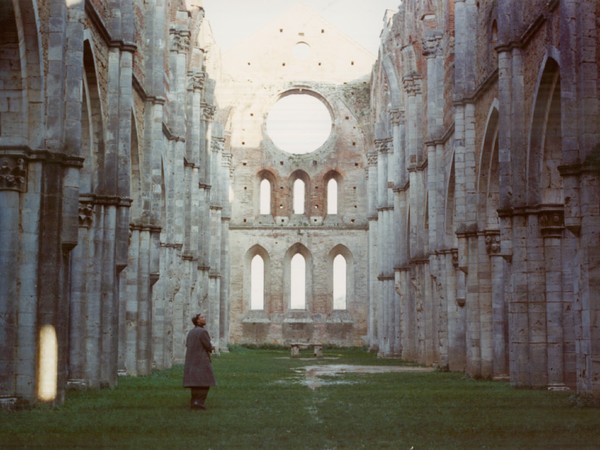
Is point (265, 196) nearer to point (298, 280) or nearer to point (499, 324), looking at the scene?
point (298, 280)

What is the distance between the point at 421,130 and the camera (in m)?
34.4

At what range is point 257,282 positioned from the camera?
51.7 meters

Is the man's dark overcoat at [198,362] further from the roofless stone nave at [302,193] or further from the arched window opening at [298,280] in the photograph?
the arched window opening at [298,280]

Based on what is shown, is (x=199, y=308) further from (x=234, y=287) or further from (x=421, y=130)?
(x=234, y=287)

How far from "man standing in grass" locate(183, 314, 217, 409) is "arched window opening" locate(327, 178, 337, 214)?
3704 centimetres

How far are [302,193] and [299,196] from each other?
0.23 meters

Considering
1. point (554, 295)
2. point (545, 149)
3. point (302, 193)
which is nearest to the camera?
point (554, 295)

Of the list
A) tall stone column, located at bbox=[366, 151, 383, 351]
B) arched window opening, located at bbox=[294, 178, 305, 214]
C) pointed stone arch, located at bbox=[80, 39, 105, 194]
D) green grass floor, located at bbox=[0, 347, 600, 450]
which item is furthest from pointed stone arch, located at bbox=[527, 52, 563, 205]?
arched window opening, located at bbox=[294, 178, 305, 214]

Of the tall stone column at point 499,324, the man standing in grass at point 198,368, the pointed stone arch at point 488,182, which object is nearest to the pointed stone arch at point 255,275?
the pointed stone arch at point 488,182

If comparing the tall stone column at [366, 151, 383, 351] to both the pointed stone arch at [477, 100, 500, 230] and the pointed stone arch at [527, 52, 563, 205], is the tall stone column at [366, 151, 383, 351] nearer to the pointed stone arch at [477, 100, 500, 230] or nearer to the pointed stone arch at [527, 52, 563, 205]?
the pointed stone arch at [477, 100, 500, 230]

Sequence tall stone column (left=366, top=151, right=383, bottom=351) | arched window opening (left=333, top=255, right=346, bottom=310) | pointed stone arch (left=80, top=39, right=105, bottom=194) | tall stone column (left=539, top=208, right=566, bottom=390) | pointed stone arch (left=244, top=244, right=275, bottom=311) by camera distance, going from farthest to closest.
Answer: arched window opening (left=333, top=255, right=346, bottom=310), pointed stone arch (left=244, top=244, right=275, bottom=311), tall stone column (left=366, top=151, right=383, bottom=351), pointed stone arch (left=80, top=39, right=105, bottom=194), tall stone column (left=539, top=208, right=566, bottom=390)

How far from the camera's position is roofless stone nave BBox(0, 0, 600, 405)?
14.1 metres

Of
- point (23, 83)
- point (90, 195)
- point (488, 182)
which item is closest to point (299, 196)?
point (488, 182)

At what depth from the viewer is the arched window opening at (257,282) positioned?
169ft
